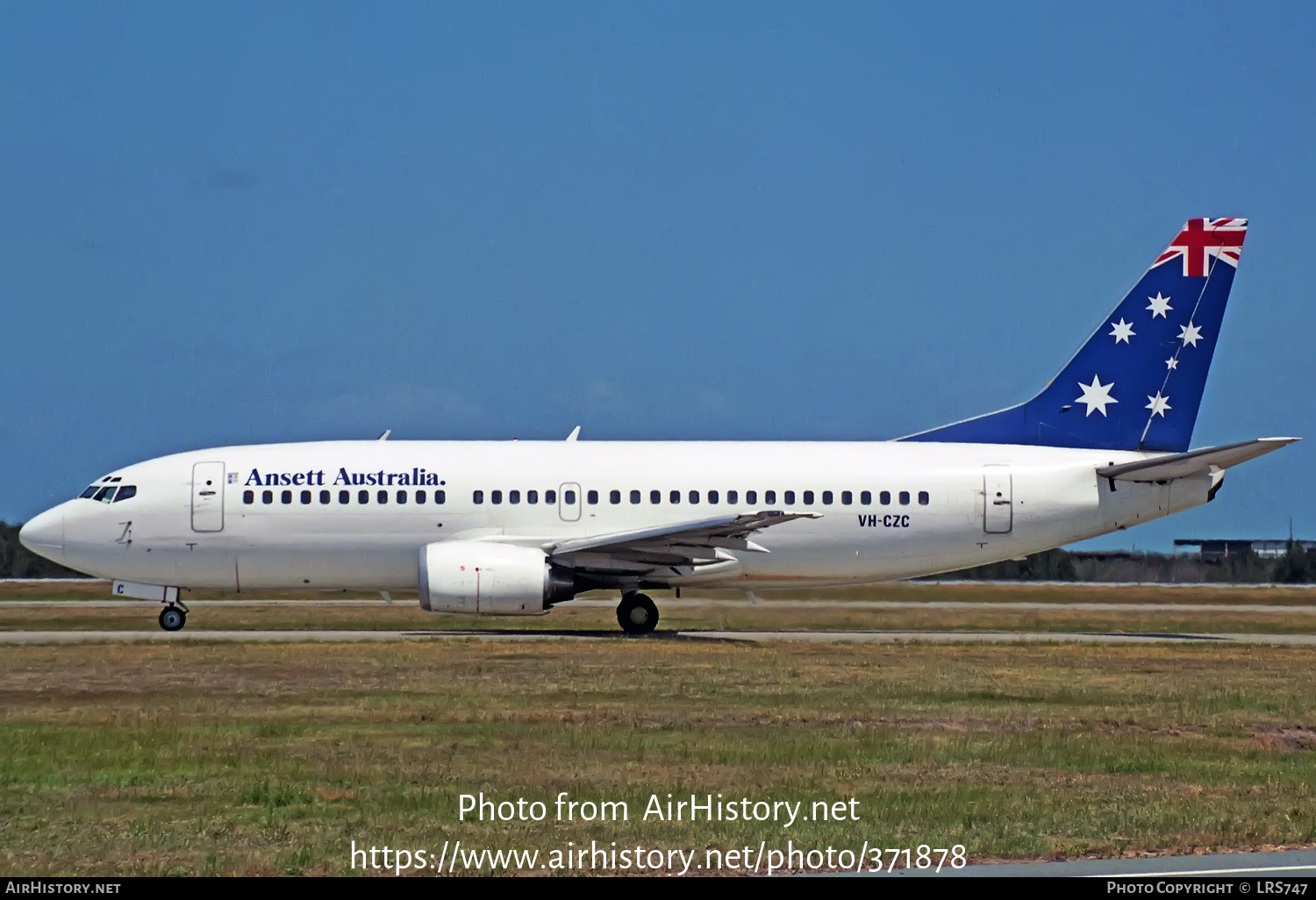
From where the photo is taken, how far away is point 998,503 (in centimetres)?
3077

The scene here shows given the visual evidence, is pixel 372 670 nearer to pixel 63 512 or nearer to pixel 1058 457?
pixel 63 512

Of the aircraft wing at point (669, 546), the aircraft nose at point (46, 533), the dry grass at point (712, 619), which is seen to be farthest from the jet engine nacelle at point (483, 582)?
the aircraft nose at point (46, 533)

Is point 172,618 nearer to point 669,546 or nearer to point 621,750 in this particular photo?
point 669,546

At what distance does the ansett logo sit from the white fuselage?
33 millimetres

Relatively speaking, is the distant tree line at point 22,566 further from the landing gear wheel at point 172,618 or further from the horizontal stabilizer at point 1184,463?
the horizontal stabilizer at point 1184,463

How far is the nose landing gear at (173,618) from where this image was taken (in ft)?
98.5

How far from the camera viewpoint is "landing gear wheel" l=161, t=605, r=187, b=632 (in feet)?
98.5

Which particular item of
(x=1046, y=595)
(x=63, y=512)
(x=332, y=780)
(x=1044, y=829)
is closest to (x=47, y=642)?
(x=63, y=512)

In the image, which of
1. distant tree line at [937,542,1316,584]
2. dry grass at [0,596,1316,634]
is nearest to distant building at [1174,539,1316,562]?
distant tree line at [937,542,1316,584]

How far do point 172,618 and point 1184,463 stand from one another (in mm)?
18955

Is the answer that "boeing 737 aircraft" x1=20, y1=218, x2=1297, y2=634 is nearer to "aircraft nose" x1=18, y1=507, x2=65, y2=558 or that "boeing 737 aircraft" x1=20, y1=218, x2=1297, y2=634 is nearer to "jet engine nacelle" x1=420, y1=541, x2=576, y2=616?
"aircraft nose" x1=18, y1=507, x2=65, y2=558

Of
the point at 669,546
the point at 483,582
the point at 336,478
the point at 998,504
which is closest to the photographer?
the point at 483,582

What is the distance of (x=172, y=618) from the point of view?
98.8 ft

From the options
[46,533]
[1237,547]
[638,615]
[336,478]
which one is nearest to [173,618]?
[46,533]
